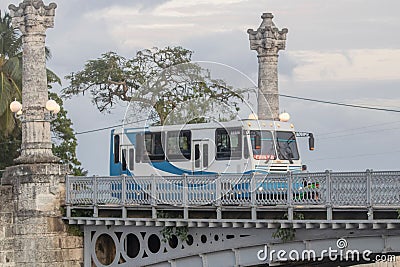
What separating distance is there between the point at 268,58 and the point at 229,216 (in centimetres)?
1126

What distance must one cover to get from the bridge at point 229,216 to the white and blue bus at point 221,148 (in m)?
3.14

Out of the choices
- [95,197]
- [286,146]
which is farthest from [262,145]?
[95,197]

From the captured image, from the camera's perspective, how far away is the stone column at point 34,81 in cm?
3856

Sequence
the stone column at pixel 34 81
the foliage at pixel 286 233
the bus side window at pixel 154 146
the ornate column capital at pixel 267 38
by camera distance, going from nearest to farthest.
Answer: the foliage at pixel 286 233, the stone column at pixel 34 81, the bus side window at pixel 154 146, the ornate column capital at pixel 267 38

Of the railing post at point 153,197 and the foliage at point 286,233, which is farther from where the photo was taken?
the railing post at point 153,197

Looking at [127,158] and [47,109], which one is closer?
[47,109]

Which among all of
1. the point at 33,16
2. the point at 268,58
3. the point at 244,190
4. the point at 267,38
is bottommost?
the point at 244,190

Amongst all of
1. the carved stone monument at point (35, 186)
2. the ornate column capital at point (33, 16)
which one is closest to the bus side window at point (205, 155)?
the carved stone monument at point (35, 186)

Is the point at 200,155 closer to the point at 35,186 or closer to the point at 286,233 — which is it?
the point at 35,186

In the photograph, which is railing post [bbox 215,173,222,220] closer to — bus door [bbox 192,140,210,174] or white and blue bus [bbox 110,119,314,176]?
white and blue bus [bbox 110,119,314,176]

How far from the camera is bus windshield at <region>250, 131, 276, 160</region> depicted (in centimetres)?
3694

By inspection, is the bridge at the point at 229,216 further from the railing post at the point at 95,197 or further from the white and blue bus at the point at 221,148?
the white and blue bus at the point at 221,148

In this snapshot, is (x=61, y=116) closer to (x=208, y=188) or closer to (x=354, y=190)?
(x=208, y=188)

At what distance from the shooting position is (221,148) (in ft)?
123
